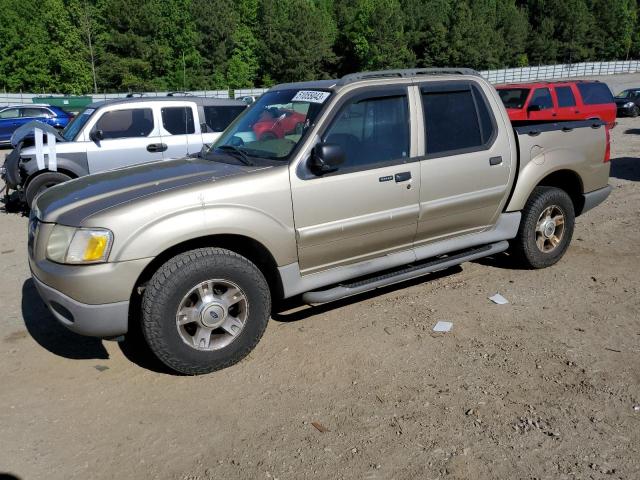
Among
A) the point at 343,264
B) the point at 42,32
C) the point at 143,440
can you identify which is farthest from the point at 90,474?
the point at 42,32

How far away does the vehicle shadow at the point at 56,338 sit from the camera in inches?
166

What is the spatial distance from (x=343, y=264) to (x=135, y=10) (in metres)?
68.5

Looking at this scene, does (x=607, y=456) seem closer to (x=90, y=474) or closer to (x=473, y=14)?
(x=90, y=474)

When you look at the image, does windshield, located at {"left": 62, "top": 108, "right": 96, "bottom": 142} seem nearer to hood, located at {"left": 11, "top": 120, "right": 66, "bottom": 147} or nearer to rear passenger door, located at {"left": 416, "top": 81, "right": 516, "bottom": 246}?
hood, located at {"left": 11, "top": 120, "right": 66, "bottom": 147}

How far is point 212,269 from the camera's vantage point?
3639 millimetres

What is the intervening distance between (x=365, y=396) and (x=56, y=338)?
258 centimetres

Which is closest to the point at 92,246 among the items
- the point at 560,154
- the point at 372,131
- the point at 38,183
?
the point at 372,131

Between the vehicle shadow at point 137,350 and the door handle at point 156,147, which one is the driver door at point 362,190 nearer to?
the vehicle shadow at point 137,350

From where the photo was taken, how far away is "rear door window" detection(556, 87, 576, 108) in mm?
14945

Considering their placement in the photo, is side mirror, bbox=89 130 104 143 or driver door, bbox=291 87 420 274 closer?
driver door, bbox=291 87 420 274

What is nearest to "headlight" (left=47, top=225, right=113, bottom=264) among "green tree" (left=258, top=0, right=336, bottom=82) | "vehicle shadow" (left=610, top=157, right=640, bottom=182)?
"vehicle shadow" (left=610, top=157, right=640, bottom=182)

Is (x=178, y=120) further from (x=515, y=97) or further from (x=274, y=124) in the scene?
(x=515, y=97)

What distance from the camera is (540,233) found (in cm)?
556

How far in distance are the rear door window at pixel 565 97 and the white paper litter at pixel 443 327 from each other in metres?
12.4
